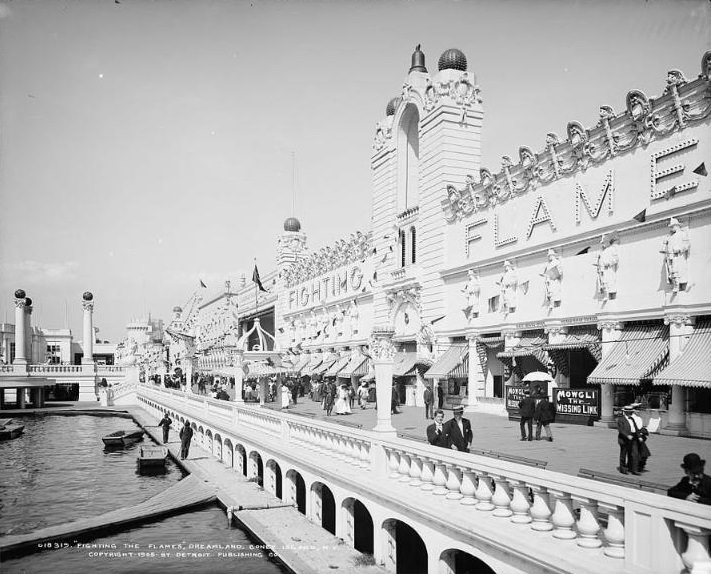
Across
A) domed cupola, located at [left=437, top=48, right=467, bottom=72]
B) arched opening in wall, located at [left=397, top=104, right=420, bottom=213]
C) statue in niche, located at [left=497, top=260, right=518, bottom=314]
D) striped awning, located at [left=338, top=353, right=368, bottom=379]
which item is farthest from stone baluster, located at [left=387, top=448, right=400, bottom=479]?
striped awning, located at [left=338, top=353, right=368, bottom=379]

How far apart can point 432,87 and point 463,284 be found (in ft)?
32.1

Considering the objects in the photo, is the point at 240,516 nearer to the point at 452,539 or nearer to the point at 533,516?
the point at 452,539

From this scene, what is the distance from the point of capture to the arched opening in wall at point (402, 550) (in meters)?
11.0

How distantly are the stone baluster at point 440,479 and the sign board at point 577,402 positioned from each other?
41.8 ft

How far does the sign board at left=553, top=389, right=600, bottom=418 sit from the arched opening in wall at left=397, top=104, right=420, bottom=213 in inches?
655

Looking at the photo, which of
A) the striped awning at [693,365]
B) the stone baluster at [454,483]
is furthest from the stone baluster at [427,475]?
the striped awning at [693,365]

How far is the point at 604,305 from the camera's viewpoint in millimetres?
21156

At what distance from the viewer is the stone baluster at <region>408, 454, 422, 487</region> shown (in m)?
10.7

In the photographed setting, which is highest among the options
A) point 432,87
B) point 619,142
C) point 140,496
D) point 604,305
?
point 432,87

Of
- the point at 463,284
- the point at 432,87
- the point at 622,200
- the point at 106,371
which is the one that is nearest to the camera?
the point at 622,200

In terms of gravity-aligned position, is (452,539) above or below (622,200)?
below

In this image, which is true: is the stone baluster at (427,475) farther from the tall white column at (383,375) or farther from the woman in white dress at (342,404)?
the woman in white dress at (342,404)

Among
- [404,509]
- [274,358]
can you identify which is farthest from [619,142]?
[274,358]

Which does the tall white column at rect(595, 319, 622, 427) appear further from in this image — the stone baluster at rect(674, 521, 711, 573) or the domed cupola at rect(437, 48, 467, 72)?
the domed cupola at rect(437, 48, 467, 72)
